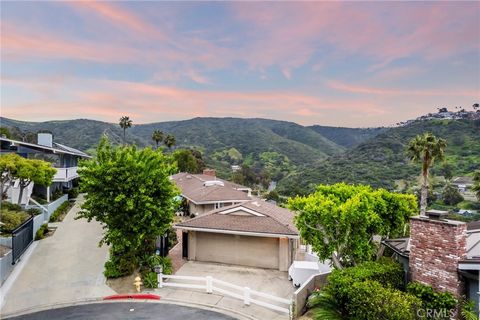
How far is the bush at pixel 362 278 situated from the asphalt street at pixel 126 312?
187 inches

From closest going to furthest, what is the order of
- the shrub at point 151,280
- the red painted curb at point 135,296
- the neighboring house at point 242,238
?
the red painted curb at point 135,296, the shrub at point 151,280, the neighboring house at point 242,238

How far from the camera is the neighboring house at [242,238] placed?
2100 cm

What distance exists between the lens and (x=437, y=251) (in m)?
11.2

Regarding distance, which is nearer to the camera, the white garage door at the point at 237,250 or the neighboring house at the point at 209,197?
the white garage door at the point at 237,250

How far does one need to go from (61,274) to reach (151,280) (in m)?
5.60

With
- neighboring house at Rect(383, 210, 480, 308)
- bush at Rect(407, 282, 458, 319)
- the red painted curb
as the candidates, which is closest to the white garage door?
the red painted curb

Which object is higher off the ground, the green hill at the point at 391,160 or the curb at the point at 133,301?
the green hill at the point at 391,160

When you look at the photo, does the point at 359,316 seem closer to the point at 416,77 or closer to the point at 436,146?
the point at 436,146

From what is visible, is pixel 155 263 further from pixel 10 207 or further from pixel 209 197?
pixel 10 207

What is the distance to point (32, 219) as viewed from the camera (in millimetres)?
24344

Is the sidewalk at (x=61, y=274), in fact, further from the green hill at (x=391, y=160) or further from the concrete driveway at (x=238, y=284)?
the green hill at (x=391, y=160)

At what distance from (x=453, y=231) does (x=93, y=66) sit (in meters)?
40.1

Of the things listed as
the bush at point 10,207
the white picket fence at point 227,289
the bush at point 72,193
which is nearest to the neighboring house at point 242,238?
the white picket fence at point 227,289

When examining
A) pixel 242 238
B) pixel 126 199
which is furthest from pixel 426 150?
pixel 126 199
